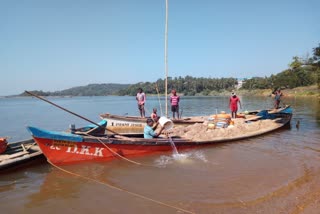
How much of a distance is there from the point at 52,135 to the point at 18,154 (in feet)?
5.05

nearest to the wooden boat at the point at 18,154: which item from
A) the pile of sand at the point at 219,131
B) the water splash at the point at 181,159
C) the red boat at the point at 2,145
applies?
the red boat at the point at 2,145

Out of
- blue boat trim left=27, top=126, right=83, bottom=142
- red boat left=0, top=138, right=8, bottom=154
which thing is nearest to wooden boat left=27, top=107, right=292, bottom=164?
blue boat trim left=27, top=126, right=83, bottom=142

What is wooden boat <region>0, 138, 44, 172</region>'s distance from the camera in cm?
827

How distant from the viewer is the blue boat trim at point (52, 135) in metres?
8.09

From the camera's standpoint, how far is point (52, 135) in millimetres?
8359

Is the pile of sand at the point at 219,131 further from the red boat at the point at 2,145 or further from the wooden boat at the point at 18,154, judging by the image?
the red boat at the point at 2,145

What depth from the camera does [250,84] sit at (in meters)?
120

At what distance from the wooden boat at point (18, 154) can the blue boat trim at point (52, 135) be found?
110 cm

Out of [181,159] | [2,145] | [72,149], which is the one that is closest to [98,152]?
[72,149]

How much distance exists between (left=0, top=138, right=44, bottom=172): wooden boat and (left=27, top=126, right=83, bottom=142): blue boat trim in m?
1.10

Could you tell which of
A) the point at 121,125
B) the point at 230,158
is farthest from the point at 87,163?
the point at 121,125

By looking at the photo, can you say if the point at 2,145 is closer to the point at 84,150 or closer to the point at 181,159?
the point at 84,150

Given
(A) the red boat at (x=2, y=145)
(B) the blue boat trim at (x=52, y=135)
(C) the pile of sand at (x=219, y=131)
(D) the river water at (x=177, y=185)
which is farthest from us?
(C) the pile of sand at (x=219, y=131)

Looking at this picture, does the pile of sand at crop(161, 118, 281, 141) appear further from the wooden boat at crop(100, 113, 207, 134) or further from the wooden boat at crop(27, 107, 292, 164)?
the wooden boat at crop(100, 113, 207, 134)
